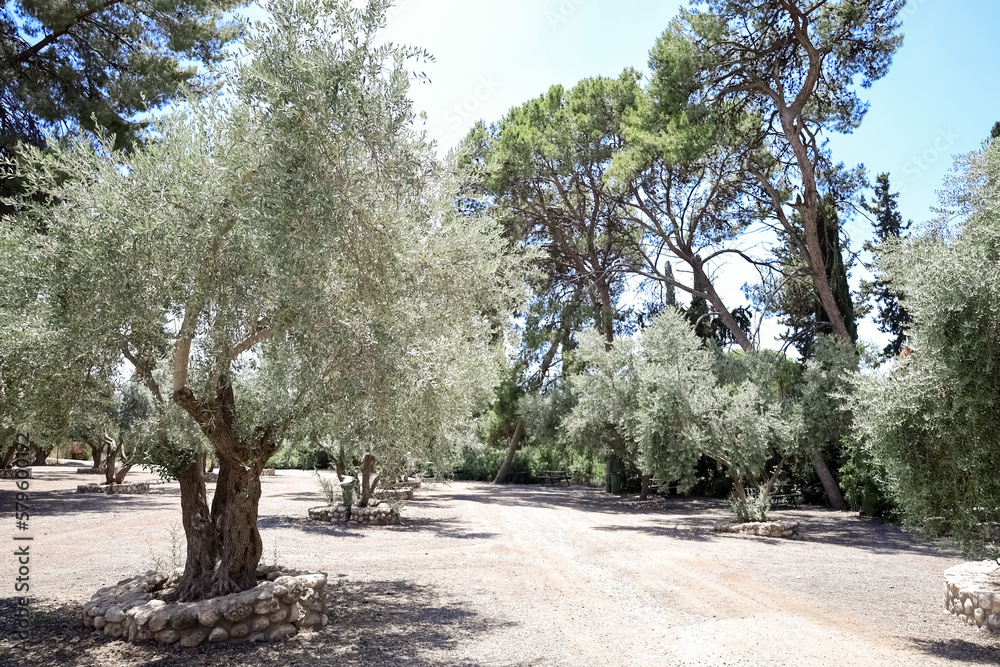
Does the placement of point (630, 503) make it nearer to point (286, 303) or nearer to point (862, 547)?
point (862, 547)

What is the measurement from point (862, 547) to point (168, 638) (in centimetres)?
1299

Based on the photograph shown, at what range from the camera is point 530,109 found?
26.5 metres

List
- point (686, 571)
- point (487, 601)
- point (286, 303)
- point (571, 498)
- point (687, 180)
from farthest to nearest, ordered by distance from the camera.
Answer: point (571, 498), point (687, 180), point (686, 571), point (487, 601), point (286, 303)

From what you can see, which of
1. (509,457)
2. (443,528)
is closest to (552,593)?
(443,528)

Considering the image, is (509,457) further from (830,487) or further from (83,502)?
(83,502)

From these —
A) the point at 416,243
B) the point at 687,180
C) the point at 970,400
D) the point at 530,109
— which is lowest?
the point at 970,400

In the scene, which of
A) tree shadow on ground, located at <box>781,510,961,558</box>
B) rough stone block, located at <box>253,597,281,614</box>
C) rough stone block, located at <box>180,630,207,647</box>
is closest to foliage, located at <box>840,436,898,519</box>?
tree shadow on ground, located at <box>781,510,961,558</box>

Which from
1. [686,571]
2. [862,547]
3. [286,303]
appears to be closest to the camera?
[286,303]

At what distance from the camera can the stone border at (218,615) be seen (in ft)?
21.1

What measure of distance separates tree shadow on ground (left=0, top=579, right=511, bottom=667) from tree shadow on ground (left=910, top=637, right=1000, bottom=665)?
13.7 ft

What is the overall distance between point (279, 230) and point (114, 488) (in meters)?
23.6

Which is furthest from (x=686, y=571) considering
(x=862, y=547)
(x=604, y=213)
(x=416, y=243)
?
(x=604, y=213)

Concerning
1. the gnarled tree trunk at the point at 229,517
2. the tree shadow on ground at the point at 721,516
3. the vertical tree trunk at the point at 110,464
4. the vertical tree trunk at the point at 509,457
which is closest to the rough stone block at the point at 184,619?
the gnarled tree trunk at the point at 229,517

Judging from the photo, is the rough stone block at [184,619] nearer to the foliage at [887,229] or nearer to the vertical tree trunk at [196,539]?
the vertical tree trunk at [196,539]
